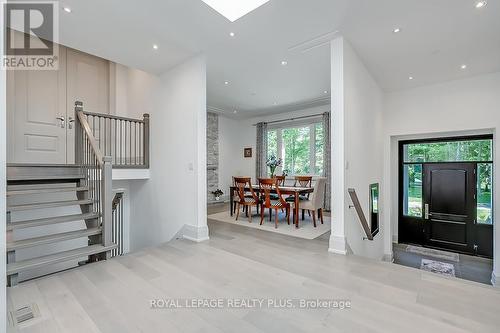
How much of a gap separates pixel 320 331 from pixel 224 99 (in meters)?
5.54

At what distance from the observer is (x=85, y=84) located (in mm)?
4848

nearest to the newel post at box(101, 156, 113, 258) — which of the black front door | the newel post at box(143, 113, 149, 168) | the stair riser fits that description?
the stair riser

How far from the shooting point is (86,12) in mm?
2621

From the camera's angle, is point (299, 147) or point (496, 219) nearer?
point (496, 219)

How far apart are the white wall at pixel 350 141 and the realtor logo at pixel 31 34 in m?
3.05

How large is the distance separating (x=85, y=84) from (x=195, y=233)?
403 centimetres

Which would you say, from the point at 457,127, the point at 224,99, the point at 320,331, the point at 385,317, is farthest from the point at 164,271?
the point at 457,127

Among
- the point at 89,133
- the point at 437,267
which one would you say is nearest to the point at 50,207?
the point at 89,133

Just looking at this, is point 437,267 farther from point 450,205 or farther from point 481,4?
point 481,4

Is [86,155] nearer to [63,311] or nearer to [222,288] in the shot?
[63,311]

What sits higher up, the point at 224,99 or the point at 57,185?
the point at 224,99

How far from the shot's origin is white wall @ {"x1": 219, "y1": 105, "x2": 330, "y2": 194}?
7.87 meters

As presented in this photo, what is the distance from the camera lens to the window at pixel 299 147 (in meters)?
6.82

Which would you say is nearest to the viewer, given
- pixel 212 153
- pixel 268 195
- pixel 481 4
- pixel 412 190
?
pixel 481 4
